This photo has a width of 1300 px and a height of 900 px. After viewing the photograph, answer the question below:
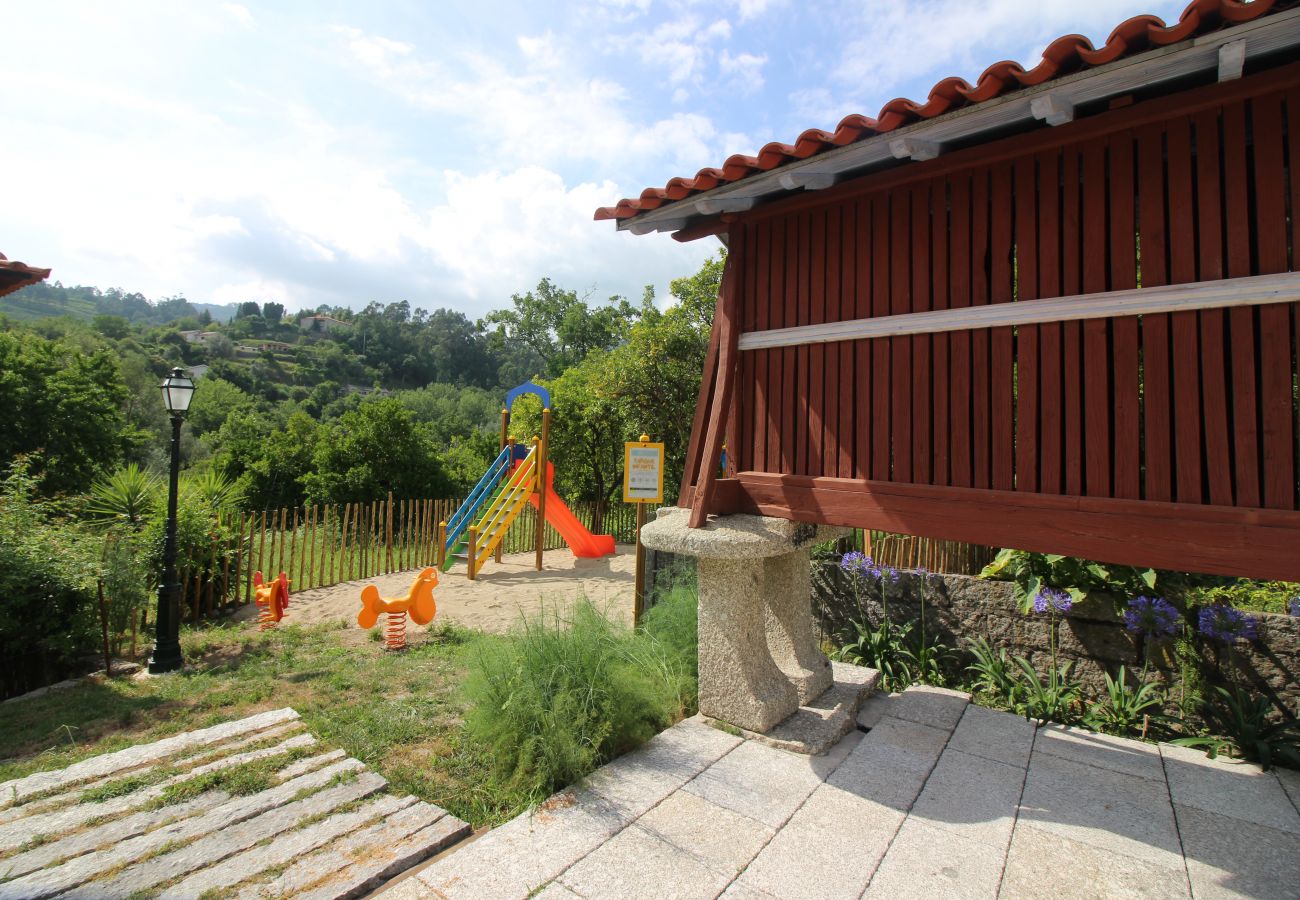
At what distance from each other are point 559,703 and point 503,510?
327 inches

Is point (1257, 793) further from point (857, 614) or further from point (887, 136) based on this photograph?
point (887, 136)

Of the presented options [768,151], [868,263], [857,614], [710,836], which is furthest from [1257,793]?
[768,151]

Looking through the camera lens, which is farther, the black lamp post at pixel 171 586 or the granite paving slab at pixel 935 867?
the black lamp post at pixel 171 586

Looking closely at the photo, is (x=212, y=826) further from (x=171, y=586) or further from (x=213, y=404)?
(x=213, y=404)

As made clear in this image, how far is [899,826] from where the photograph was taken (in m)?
3.08

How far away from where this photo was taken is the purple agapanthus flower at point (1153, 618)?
436 centimetres

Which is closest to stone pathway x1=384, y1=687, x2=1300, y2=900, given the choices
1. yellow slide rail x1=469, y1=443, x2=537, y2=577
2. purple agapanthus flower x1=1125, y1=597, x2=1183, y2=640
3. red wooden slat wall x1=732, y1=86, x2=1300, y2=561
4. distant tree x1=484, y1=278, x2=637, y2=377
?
purple agapanthus flower x1=1125, y1=597, x2=1183, y2=640

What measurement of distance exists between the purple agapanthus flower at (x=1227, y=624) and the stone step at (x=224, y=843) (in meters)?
5.47

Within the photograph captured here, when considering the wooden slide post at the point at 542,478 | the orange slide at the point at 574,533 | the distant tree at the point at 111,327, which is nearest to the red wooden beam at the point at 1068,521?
the wooden slide post at the point at 542,478

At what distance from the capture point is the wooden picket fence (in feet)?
26.5

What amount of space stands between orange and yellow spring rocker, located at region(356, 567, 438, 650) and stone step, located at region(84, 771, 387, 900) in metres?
2.83

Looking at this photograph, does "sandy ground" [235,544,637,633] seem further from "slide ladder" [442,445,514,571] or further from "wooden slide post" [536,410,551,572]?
"wooden slide post" [536,410,551,572]

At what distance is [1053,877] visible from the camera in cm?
271

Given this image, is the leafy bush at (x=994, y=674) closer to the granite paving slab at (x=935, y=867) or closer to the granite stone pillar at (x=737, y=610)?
the granite stone pillar at (x=737, y=610)
